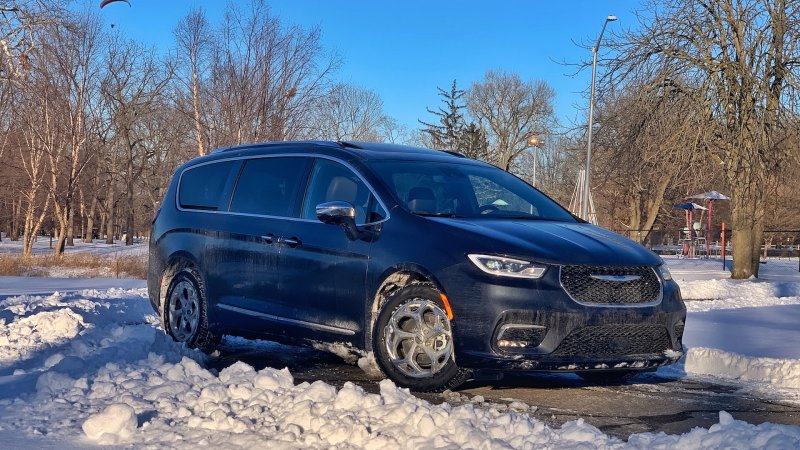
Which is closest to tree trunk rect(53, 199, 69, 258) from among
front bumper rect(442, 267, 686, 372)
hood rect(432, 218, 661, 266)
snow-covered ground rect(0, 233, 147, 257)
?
snow-covered ground rect(0, 233, 147, 257)

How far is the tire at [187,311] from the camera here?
25.2 ft

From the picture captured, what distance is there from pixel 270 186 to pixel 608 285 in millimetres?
2971

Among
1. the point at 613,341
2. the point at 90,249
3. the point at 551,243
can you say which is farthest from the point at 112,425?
the point at 90,249

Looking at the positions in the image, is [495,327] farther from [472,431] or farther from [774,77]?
[774,77]

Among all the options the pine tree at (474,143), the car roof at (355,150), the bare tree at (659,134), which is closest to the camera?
the car roof at (355,150)

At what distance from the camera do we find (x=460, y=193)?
682 centimetres

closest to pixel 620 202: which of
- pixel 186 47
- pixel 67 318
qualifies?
pixel 186 47

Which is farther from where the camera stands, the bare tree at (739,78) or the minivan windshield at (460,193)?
the bare tree at (739,78)

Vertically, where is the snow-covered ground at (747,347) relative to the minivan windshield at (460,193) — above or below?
below

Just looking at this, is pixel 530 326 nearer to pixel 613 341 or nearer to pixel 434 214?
pixel 613 341

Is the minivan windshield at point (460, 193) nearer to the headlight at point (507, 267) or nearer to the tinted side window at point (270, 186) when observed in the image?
the tinted side window at point (270, 186)

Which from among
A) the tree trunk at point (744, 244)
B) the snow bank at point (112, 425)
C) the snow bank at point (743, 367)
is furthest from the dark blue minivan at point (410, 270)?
the tree trunk at point (744, 244)

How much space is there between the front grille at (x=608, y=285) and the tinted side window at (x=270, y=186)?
2347 mm

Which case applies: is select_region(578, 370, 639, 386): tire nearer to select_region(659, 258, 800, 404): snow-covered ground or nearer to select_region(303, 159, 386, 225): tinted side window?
select_region(659, 258, 800, 404): snow-covered ground
